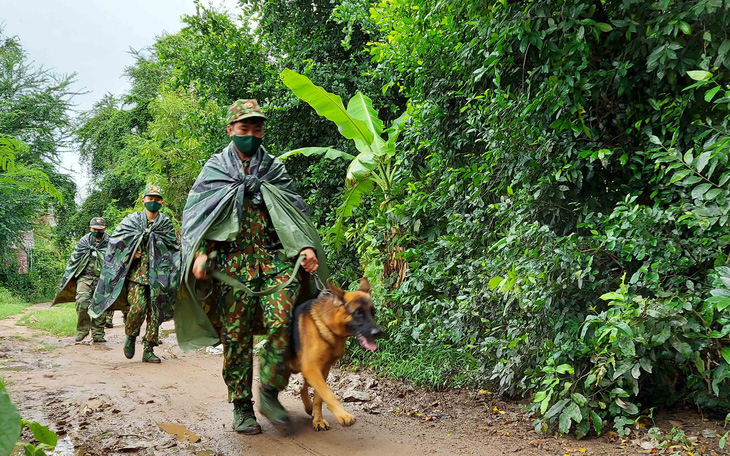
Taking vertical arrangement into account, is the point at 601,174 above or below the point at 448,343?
above

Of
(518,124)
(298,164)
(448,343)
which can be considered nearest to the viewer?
(518,124)

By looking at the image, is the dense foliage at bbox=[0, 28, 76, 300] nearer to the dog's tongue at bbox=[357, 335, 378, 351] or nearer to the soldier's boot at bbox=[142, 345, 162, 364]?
the soldier's boot at bbox=[142, 345, 162, 364]

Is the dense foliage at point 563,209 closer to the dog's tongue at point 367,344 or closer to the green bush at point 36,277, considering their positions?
the dog's tongue at point 367,344

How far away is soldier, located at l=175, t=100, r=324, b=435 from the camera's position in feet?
14.9

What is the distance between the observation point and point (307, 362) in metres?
4.32

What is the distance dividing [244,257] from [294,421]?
4.90 ft

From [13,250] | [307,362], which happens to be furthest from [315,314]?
[13,250]

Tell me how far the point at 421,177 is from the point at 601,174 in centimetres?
285

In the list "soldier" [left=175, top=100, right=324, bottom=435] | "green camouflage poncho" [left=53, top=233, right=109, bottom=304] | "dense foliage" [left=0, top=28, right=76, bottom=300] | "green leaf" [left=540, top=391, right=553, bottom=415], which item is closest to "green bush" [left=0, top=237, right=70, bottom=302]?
"dense foliage" [left=0, top=28, right=76, bottom=300]

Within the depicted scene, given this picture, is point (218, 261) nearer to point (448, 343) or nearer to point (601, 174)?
point (448, 343)

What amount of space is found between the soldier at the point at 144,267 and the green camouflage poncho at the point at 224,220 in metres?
4.31

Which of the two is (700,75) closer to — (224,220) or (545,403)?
(545,403)

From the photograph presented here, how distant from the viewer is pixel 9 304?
2178cm

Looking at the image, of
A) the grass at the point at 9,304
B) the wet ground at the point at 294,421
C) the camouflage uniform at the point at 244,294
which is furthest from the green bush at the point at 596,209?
the grass at the point at 9,304
